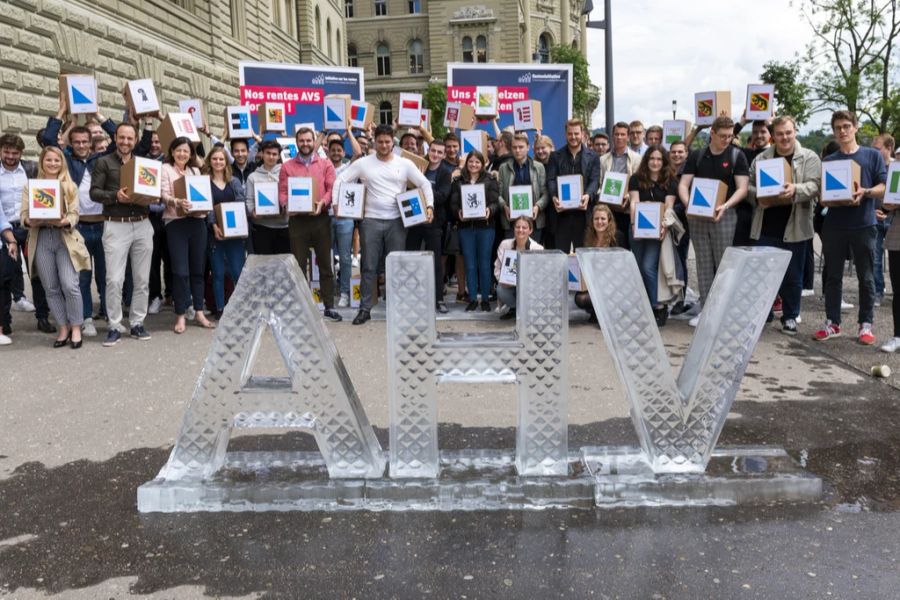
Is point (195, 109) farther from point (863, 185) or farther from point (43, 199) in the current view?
point (863, 185)

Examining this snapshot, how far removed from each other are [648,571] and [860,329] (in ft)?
16.6

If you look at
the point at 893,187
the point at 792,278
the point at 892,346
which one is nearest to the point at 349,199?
the point at 792,278

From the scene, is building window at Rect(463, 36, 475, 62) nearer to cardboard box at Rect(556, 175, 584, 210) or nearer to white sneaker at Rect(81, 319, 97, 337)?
cardboard box at Rect(556, 175, 584, 210)

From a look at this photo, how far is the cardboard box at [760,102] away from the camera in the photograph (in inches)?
338

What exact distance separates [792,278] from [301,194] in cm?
499

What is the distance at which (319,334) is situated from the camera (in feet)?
11.9

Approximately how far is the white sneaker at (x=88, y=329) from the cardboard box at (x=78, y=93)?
8.24 ft

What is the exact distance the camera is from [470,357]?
3637 millimetres

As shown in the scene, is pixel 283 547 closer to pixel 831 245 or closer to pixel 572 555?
pixel 572 555

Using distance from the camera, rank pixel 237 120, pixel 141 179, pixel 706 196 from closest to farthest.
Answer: pixel 141 179 < pixel 706 196 < pixel 237 120

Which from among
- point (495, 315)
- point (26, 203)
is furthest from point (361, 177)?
point (26, 203)

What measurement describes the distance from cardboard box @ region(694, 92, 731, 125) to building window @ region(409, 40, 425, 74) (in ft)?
174

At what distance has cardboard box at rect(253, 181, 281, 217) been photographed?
8.27 m

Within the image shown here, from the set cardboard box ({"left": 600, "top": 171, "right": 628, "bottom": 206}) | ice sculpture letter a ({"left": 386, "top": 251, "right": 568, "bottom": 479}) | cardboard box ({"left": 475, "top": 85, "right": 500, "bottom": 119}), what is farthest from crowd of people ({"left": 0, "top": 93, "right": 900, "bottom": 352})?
ice sculpture letter a ({"left": 386, "top": 251, "right": 568, "bottom": 479})
